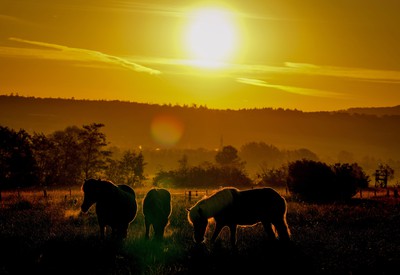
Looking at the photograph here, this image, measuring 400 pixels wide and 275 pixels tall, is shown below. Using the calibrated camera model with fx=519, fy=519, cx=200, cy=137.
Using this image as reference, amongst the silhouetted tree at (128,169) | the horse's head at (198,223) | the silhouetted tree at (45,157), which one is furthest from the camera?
the silhouetted tree at (128,169)

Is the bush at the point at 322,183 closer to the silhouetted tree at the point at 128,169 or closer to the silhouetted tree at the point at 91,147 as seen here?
the silhouetted tree at the point at 91,147

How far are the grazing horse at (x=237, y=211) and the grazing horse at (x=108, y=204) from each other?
2784mm

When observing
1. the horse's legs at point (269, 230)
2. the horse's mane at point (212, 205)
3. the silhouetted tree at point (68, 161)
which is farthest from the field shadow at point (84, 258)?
the silhouetted tree at point (68, 161)

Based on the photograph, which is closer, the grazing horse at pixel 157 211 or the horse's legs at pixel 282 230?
the horse's legs at pixel 282 230

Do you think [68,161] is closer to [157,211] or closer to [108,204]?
[157,211]

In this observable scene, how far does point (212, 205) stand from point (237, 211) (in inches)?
36.6

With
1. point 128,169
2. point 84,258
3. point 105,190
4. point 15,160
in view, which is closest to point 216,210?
point 105,190

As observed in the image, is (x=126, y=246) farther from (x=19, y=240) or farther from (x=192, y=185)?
(x=192, y=185)

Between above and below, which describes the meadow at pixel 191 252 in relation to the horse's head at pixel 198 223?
below

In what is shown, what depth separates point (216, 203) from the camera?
17719 mm

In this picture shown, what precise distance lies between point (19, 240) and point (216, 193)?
6852mm

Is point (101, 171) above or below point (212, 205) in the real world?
below

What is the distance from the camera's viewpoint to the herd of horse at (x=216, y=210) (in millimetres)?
17609

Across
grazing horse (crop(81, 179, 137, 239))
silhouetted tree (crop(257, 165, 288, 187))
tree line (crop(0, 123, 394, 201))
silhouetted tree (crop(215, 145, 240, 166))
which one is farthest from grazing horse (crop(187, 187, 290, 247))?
silhouetted tree (crop(215, 145, 240, 166))
